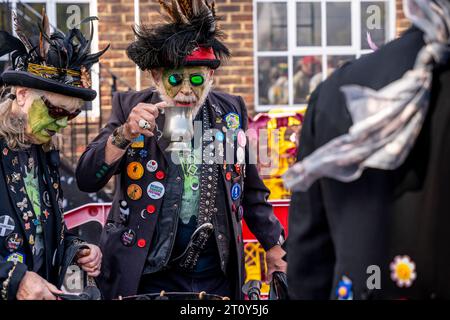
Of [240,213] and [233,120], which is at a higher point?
[233,120]

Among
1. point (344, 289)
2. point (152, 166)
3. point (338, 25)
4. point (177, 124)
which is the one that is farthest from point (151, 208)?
point (338, 25)

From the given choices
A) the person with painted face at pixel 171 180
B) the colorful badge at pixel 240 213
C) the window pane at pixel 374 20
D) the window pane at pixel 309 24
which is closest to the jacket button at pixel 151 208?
the person with painted face at pixel 171 180

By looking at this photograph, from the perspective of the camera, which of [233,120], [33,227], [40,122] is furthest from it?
[233,120]

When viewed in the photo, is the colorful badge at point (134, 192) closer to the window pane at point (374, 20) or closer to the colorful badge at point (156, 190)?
the colorful badge at point (156, 190)

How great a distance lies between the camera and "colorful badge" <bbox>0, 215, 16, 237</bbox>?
3840 mm

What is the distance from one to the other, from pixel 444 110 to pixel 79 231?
396 centimetres

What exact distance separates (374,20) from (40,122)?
640 cm

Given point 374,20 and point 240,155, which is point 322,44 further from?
point 240,155

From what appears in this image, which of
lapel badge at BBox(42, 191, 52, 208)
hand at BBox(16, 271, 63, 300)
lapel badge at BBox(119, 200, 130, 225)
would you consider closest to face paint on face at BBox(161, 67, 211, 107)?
lapel badge at BBox(119, 200, 130, 225)

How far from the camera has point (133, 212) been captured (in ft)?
14.5

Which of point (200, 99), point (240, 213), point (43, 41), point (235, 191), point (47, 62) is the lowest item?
point (240, 213)

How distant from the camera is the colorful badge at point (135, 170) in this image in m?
4.45

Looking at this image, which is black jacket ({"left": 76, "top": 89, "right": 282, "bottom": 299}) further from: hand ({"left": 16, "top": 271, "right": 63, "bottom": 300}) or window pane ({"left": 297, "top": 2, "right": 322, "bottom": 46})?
window pane ({"left": 297, "top": 2, "right": 322, "bottom": 46})

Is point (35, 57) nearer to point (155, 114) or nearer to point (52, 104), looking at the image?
point (52, 104)
